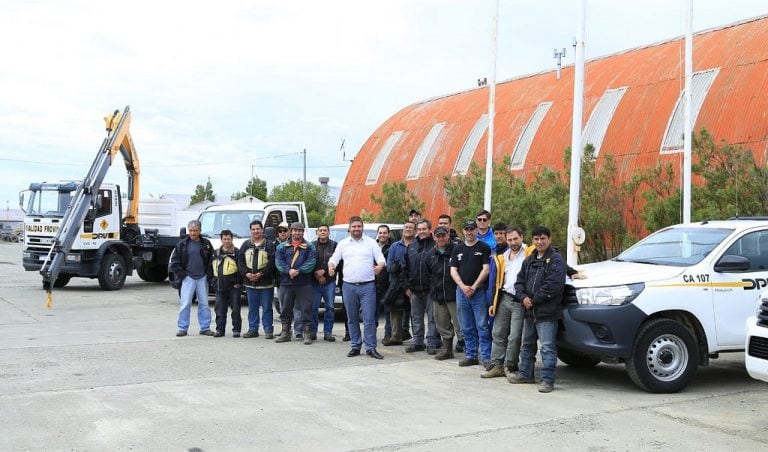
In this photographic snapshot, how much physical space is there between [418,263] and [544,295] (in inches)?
108

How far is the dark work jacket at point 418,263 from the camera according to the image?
10633mm

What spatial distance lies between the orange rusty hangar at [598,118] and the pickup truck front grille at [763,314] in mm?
14121

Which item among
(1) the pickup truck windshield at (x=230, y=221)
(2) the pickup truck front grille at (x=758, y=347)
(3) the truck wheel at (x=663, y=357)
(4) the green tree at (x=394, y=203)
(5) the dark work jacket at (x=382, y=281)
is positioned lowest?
(3) the truck wheel at (x=663, y=357)

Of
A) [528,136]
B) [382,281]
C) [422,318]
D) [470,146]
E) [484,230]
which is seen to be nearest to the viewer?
[484,230]

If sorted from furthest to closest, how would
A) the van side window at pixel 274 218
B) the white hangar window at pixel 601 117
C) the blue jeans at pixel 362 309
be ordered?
the white hangar window at pixel 601 117
the van side window at pixel 274 218
the blue jeans at pixel 362 309

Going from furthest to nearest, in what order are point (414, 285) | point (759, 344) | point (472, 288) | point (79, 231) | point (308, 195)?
→ point (308, 195), point (79, 231), point (414, 285), point (472, 288), point (759, 344)

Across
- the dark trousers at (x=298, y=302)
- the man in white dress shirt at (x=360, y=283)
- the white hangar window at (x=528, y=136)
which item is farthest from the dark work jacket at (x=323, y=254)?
the white hangar window at (x=528, y=136)

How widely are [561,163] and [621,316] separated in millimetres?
17822

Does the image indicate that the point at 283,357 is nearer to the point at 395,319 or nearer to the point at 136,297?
the point at 395,319

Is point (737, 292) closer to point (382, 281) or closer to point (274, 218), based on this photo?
point (382, 281)

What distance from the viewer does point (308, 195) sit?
224 feet

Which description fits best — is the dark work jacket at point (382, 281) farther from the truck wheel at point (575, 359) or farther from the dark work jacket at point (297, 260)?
the truck wheel at point (575, 359)

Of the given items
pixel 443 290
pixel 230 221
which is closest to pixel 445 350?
pixel 443 290

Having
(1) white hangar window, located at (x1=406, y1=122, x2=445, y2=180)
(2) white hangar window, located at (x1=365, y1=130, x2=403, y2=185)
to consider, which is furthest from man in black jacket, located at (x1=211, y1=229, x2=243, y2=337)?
(2) white hangar window, located at (x1=365, y1=130, x2=403, y2=185)
